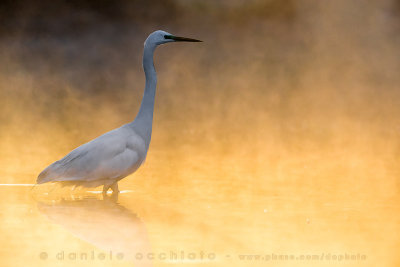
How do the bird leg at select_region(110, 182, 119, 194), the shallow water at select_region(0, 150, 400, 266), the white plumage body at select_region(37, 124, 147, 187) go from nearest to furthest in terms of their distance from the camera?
the shallow water at select_region(0, 150, 400, 266) < the white plumage body at select_region(37, 124, 147, 187) < the bird leg at select_region(110, 182, 119, 194)

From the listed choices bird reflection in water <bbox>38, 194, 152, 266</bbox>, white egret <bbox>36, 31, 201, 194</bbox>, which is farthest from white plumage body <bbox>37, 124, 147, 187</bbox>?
bird reflection in water <bbox>38, 194, 152, 266</bbox>

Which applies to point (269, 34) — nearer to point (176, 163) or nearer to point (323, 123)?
point (323, 123)

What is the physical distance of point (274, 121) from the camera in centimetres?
609

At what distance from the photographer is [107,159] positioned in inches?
144

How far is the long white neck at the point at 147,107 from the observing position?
3859 mm

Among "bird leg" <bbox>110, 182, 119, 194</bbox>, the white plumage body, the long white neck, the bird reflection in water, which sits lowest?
the bird reflection in water

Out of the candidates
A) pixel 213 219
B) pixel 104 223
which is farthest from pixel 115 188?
pixel 213 219

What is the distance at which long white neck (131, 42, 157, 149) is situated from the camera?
386 centimetres

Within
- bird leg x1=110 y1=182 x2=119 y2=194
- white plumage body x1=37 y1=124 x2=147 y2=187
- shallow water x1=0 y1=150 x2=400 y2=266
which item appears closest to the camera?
shallow water x1=0 y1=150 x2=400 y2=266

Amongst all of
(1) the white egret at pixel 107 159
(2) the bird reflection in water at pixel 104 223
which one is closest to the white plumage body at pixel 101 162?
(1) the white egret at pixel 107 159

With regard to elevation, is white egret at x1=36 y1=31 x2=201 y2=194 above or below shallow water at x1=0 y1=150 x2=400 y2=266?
above

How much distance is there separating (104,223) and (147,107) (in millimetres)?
842

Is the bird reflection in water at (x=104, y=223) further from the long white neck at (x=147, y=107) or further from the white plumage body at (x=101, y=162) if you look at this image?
the long white neck at (x=147, y=107)

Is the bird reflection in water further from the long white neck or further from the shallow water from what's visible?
the long white neck
